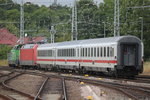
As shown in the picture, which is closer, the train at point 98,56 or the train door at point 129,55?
the train at point 98,56

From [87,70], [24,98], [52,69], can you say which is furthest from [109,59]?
[52,69]

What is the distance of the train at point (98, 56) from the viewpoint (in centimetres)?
2598

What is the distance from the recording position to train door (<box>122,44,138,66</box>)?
2616cm

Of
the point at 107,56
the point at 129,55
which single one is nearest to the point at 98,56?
the point at 107,56

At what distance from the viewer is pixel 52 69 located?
41219 mm

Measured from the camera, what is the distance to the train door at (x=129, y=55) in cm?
2616

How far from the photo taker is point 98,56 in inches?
1118

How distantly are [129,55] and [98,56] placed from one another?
2766 mm

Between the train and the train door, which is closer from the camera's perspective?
the train

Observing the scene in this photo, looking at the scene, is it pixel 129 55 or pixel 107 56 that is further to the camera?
pixel 107 56

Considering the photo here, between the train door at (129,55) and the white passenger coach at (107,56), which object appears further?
the train door at (129,55)

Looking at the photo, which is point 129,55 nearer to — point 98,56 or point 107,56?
point 107,56

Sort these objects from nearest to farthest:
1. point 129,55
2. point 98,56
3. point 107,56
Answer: point 129,55 → point 107,56 → point 98,56

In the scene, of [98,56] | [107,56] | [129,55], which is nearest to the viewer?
[129,55]
